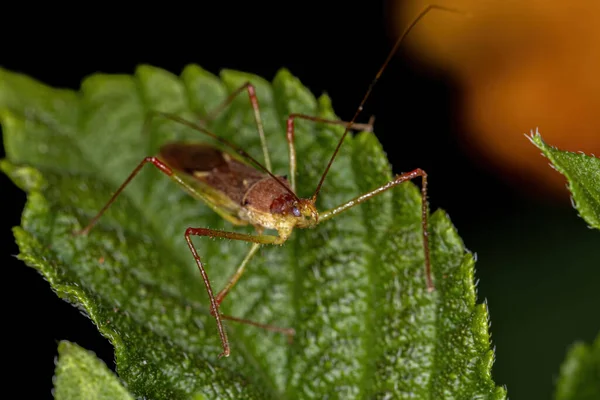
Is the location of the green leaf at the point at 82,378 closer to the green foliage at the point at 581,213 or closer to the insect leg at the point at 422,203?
the green foliage at the point at 581,213

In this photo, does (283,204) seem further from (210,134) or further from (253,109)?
(253,109)

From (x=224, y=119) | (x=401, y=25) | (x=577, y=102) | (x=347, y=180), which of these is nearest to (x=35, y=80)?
(x=224, y=119)

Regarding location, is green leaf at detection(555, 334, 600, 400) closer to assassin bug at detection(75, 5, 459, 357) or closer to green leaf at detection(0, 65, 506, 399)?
green leaf at detection(0, 65, 506, 399)

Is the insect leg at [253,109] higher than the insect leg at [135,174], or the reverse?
the insect leg at [253,109]

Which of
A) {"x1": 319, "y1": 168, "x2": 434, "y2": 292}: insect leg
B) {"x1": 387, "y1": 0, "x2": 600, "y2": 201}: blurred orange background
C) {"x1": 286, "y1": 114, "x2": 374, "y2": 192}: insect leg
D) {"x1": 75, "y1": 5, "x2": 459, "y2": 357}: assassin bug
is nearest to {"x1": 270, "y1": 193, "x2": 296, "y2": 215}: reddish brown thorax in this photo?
{"x1": 75, "y1": 5, "x2": 459, "y2": 357}: assassin bug

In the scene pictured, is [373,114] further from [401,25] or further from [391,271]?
[391,271]

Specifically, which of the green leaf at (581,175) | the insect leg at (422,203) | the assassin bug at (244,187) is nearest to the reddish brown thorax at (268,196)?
the assassin bug at (244,187)

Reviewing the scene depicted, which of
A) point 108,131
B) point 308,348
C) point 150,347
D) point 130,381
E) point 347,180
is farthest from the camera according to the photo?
point 108,131
